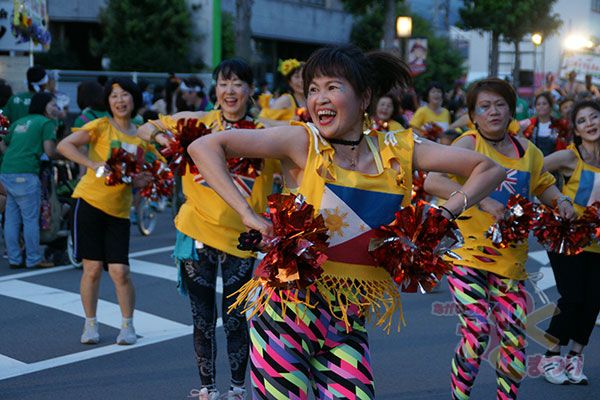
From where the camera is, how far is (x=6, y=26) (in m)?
16.5

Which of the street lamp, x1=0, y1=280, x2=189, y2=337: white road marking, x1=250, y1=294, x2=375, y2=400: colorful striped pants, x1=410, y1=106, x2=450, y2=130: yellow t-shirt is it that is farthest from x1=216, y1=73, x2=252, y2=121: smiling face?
the street lamp

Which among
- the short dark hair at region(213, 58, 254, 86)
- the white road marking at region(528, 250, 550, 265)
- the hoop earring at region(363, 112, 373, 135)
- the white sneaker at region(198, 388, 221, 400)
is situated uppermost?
the short dark hair at region(213, 58, 254, 86)

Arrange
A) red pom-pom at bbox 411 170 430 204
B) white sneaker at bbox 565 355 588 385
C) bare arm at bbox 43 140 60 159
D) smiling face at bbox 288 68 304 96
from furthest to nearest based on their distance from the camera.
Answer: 1. smiling face at bbox 288 68 304 96
2. bare arm at bbox 43 140 60 159
3. white sneaker at bbox 565 355 588 385
4. red pom-pom at bbox 411 170 430 204

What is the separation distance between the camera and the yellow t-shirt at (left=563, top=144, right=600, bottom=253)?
701cm

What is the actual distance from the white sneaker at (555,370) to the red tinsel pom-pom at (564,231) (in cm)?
106

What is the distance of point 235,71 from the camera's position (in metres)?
6.16

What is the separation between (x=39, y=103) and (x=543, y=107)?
873 centimetres

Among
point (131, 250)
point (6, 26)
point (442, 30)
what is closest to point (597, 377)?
point (131, 250)

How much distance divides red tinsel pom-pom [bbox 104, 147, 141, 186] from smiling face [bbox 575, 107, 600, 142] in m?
3.18

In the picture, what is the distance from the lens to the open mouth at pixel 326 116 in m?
4.12

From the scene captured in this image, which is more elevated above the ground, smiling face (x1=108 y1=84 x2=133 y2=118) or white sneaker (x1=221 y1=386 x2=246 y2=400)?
smiling face (x1=108 y1=84 x2=133 y2=118)

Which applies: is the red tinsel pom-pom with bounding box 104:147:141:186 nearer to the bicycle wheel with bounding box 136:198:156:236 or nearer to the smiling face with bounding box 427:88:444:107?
the bicycle wheel with bounding box 136:198:156:236

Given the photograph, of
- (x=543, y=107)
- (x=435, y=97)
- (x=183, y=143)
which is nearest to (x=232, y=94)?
(x=183, y=143)

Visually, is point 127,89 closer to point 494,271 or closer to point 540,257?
point 494,271
